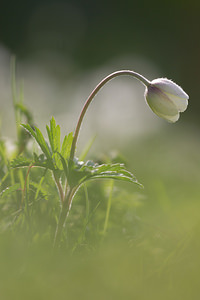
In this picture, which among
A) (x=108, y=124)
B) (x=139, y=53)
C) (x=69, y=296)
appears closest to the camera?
(x=69, y=296)

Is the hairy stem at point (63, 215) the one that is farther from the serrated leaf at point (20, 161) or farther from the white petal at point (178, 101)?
the white petal at point (178, 101)

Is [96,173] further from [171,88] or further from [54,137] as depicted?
[171,88]

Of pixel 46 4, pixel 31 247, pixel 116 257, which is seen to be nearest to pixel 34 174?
pixel 31 247

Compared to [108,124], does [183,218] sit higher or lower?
lower

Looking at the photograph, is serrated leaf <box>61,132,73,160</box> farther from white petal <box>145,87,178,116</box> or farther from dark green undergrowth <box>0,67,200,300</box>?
white petal <box>145,87,178,116</box>

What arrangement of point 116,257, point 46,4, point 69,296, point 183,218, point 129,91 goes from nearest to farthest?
point 69,296 → point 116,257 → point 183,218 → point 129,91 → point 46,4

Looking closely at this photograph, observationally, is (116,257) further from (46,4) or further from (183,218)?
(46,4)

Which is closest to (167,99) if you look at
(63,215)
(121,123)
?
(63,215)

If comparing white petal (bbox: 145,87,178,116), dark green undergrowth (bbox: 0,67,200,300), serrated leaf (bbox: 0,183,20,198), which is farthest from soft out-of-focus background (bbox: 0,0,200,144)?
serrated leaf (bbox: 0,183,20,198)
